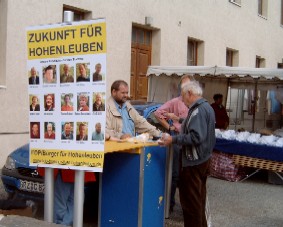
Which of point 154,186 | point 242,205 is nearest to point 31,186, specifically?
point 154,186

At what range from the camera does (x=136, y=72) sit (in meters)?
12.6

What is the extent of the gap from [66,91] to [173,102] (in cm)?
269

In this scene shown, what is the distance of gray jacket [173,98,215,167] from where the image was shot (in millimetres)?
4336

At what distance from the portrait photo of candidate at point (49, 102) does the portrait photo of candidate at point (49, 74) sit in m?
0.11

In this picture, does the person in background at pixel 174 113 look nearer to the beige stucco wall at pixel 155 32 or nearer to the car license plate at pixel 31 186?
the car license plate at pixel 31 186

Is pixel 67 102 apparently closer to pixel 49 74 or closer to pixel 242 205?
pixel 49 74

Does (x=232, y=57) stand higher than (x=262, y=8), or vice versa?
(x=262, y=8)

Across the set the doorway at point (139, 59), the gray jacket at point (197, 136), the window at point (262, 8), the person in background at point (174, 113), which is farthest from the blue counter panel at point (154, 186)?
the window at point (262, 8)

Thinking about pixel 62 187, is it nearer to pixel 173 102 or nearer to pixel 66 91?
pixel 66 91

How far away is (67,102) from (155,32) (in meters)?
9.90

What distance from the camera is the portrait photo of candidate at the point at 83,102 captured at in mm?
3391

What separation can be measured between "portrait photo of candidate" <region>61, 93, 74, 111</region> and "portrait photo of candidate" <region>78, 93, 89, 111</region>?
7 cm

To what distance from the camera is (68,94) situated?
11.3 ft

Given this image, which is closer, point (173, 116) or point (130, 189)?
point (130, 189)
